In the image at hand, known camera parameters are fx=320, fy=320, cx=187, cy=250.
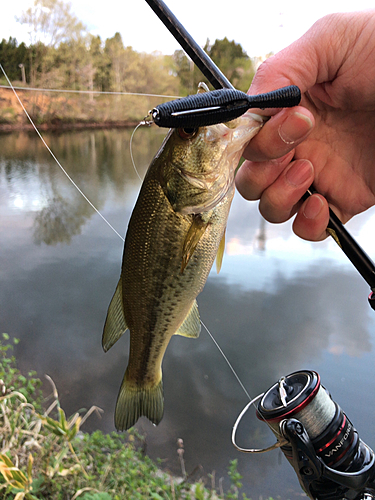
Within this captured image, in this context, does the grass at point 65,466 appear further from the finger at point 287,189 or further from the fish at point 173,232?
the finger at point 287,189

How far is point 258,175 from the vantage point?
1.18 m

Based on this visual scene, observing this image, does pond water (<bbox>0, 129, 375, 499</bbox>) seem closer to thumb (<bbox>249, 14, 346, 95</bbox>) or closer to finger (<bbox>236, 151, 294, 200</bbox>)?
finger (<bbox>236, 151, 294, 200</bbox>)

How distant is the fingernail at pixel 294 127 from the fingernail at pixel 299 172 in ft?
1.09

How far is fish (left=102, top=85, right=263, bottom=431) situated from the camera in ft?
2.37

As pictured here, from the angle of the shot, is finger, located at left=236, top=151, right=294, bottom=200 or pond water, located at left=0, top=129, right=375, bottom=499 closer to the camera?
finger, located at left=236, top=151, right=294, bottom=200

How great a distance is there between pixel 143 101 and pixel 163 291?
254 centimetres

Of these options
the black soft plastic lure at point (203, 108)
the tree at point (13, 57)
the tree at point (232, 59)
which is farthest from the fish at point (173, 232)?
the tree at point (13, 57)

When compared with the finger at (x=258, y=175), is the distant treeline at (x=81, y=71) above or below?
above

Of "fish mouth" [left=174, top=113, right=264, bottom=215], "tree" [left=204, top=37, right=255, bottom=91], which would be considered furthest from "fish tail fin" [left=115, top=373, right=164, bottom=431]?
"tree" [left=204, top=37, right=255, bottom=91]

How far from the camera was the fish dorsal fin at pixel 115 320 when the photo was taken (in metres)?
0.88

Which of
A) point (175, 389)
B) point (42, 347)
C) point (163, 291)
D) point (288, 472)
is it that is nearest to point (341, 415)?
point (163, 291)

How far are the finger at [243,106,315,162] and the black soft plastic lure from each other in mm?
174

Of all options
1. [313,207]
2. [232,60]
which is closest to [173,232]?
[313,207]

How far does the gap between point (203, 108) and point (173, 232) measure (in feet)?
1.04
